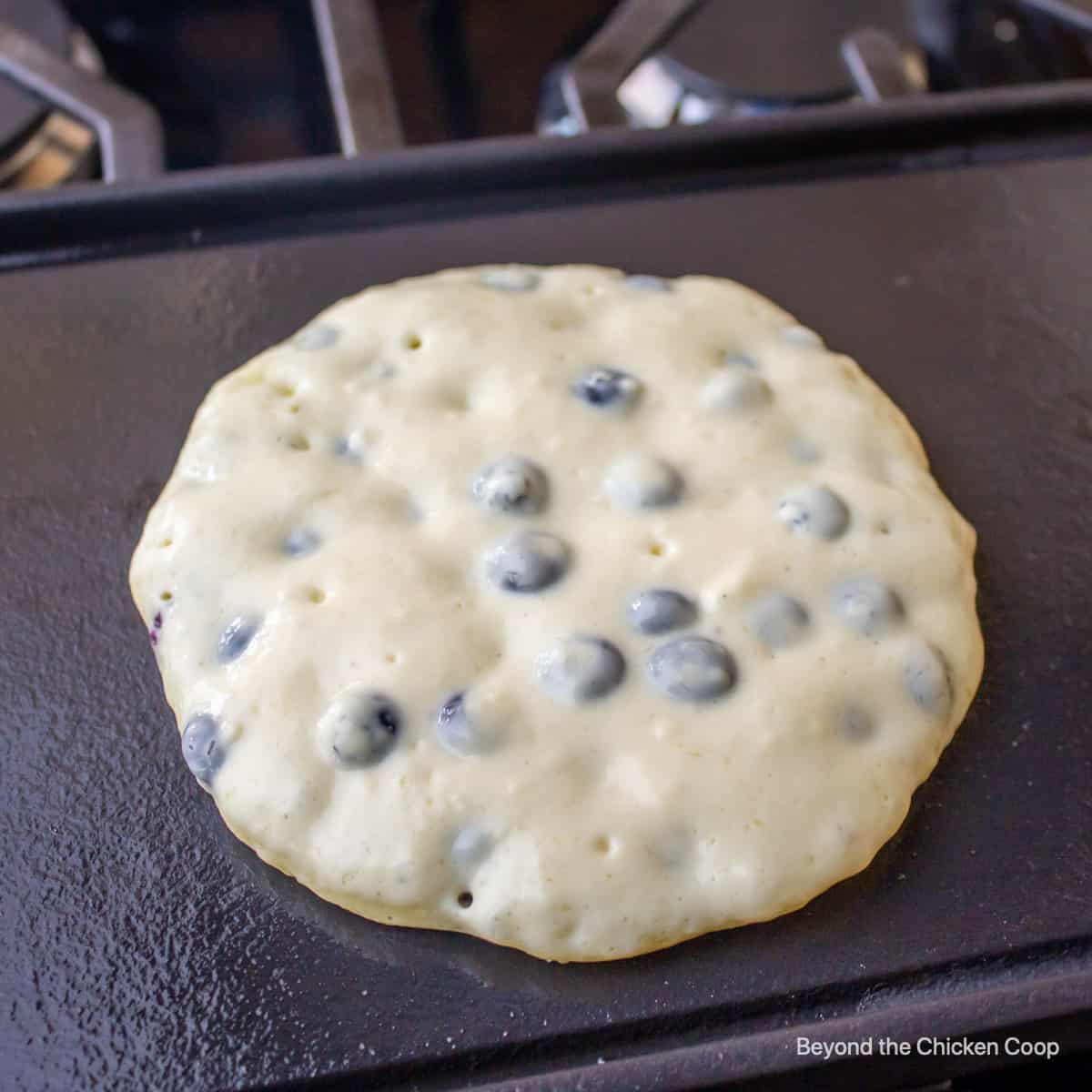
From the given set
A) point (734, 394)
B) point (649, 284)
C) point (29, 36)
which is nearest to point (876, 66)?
point (649, 284)

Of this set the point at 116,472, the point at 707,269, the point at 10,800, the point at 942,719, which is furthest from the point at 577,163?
the point at 10,800

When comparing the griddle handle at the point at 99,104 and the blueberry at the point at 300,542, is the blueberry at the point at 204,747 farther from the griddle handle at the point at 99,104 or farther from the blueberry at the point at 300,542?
the griddle handle at the point at 99,104

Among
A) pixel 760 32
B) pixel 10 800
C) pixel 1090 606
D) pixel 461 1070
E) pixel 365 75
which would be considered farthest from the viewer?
pixel 760 32

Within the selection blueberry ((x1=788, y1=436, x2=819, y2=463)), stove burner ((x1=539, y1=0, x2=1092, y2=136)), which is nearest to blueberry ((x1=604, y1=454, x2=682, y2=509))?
blueberry ((x1=788, y1=436, x2=819, y2=463))

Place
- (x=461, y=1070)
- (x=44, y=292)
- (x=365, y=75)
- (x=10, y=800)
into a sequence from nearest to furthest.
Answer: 1. (x=461, y=1070)
2. (x=10, y=800)
3. (x=44, y=292)
4. (x=365, y=75)

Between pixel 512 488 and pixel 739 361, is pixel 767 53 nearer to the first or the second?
pixel 739 361

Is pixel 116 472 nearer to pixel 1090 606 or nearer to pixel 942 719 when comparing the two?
pixel 942 719
